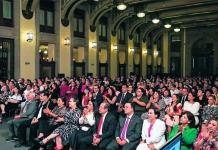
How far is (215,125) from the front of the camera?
219 inches

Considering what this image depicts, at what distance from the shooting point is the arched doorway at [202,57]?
113ft

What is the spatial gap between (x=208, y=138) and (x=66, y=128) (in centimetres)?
344

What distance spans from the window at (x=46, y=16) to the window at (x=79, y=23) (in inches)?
88.0

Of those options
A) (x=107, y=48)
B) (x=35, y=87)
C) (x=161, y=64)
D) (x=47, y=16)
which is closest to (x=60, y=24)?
(x=47, y=16)

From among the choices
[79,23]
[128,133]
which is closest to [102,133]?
[128,133]

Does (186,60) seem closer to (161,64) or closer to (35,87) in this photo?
(161,64)

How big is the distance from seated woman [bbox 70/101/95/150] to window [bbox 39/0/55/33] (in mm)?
11689

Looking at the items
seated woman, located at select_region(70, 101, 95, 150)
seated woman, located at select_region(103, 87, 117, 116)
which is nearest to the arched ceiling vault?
seated woman, located at select_region(103, 87, 117, 116)

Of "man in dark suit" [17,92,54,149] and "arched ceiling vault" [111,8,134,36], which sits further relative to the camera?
"arched ceiling vault" [111,8,134,36]

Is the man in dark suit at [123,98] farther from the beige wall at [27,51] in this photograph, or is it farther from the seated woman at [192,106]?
the beige wall at [27,51]

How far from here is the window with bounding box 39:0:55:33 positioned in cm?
1827

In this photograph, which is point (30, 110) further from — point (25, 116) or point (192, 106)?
point (192, 106)

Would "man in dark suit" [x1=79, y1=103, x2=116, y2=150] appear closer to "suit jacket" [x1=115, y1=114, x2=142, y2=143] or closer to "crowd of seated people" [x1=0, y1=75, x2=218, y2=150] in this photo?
"crowd of seated people" [x1=0, y1=75, x2=218, y2=150]

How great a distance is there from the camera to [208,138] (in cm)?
550
